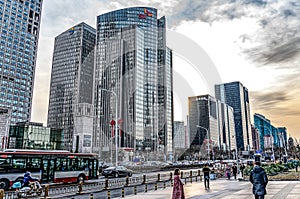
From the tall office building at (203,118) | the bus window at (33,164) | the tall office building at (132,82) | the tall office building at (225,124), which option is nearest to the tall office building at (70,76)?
the tall office building at (132,82)

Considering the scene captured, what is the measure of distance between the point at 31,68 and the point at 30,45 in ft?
41.2

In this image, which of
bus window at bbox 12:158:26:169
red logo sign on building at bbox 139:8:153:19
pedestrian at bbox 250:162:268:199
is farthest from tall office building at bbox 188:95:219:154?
pedestrian at bbox 250:162:268:199

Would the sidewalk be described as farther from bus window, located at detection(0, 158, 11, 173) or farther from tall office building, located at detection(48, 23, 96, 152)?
tall office building, located at detection(48, 23, 96, 152)

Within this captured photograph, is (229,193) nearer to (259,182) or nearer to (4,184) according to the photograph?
(259,182)

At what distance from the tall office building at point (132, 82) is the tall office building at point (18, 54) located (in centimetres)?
3586

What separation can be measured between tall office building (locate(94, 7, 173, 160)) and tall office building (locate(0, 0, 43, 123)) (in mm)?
35862

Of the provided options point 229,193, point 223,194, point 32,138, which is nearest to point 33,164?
point 223,194

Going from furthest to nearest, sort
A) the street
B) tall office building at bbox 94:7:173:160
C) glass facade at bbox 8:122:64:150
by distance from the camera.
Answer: tall office building at bbox 94:7:173:160
glass facade at bbox 8:122:64:150
the street

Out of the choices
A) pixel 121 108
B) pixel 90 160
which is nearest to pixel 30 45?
pixel 121 108

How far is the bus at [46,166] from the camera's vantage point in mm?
20750

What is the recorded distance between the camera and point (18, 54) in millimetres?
135250

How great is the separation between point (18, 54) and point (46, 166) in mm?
129914

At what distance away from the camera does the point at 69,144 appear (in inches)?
6147

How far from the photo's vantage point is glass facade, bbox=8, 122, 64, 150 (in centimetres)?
8988
